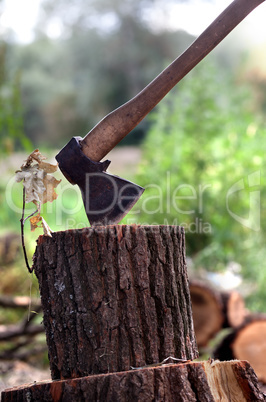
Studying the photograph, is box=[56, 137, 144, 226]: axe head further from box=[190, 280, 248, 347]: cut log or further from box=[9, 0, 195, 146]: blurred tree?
box=[9, 0, 195, 146]: blurred tree

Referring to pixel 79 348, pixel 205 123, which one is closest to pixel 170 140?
pixel 205 123

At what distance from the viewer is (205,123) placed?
431cm

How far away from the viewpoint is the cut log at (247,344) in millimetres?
2559

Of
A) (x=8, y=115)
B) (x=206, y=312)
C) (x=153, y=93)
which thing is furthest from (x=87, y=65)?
(x=153, y=93)

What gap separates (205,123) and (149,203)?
1000 mm

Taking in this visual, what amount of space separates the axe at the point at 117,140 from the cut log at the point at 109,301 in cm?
18

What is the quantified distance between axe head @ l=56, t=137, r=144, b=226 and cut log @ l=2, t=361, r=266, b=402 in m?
0.46

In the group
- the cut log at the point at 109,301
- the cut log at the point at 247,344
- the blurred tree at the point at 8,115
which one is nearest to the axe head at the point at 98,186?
the cut log at the point at 109,301

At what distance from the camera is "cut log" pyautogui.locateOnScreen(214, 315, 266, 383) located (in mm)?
2559

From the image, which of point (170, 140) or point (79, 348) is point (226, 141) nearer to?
point (170, 140)

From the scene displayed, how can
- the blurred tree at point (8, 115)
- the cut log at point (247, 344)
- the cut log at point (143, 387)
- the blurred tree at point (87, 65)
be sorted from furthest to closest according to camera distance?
the blurred tree at point (87, 65) < the blurred tree at point (8, 115) < the cut log at point (247, 344) < the cut log at point (143, 387)

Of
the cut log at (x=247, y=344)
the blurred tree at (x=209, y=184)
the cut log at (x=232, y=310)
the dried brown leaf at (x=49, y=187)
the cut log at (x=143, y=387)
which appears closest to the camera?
the cut log at (x=143, y=387)

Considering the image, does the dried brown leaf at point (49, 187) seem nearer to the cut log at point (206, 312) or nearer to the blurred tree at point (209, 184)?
the cut log at point (206, 312)

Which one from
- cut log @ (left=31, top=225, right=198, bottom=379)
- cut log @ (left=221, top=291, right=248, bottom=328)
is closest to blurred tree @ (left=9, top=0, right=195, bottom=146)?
cut log @ (left=221, top=291, right=248, bottom=328)
